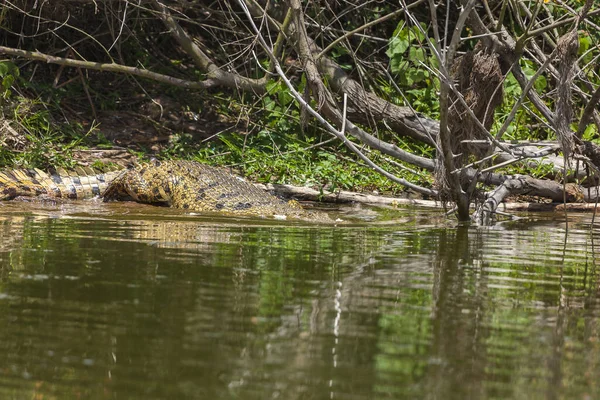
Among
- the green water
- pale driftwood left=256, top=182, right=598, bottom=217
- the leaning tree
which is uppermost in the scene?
the leaning tree

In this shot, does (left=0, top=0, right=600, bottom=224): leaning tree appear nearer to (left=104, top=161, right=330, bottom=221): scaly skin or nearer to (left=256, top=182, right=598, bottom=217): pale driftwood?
(left=256, top=182, right=598, bottom=217): pale driftwood

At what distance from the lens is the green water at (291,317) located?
262 cm

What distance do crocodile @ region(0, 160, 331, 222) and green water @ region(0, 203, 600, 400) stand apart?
2320 millimetres

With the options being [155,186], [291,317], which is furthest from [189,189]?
[291,317]

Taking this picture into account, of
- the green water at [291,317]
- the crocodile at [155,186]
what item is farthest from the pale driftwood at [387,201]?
the green water at [291,317]

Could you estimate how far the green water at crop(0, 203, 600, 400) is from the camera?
2.62 m

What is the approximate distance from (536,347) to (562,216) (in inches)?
201

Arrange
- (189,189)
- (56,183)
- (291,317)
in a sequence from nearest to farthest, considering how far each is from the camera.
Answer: (291,317) < (189,189) < (56,183)

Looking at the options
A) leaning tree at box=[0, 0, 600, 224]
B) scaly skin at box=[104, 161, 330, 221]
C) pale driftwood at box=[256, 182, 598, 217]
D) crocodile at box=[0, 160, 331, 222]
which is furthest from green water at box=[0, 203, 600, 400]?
pale driftwood at box=[256, 182, 598, 217]

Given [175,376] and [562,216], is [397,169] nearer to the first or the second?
[562,216]

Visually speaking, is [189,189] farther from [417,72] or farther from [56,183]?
[417,72]

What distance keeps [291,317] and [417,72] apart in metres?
7.33

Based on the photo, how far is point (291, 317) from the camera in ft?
11.2

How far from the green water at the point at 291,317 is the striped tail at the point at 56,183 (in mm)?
2471
